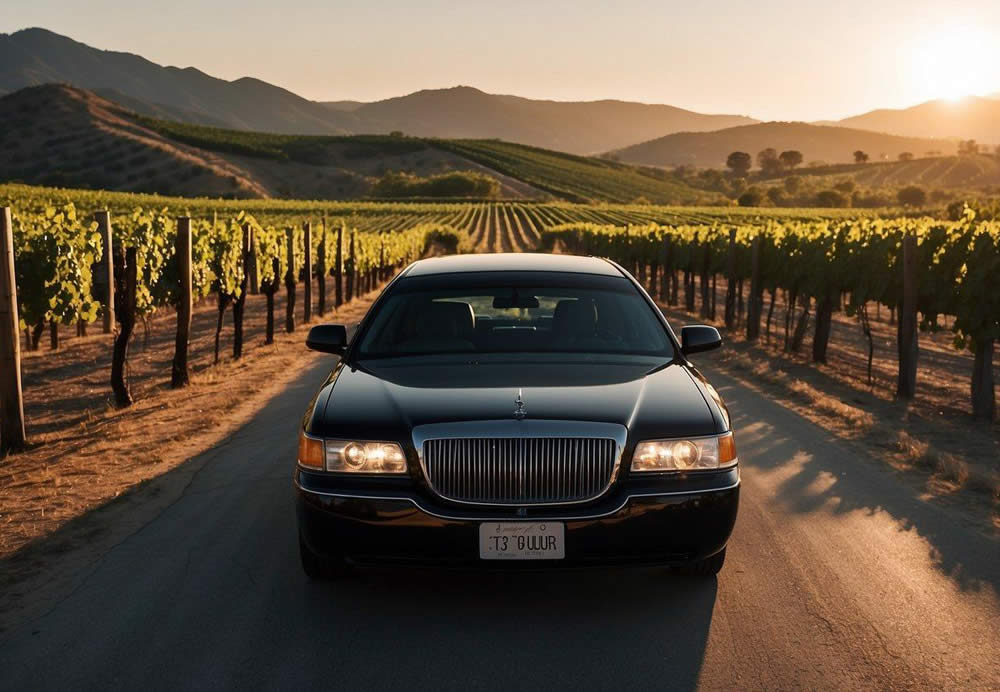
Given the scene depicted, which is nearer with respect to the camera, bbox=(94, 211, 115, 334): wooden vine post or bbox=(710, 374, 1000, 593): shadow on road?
bbox=(710, 374, 1000, 593): shadow on road

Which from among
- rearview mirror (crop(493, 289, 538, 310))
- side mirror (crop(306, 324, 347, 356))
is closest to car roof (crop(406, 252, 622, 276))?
rearview mirror (crop(493, 289, 538, 310))

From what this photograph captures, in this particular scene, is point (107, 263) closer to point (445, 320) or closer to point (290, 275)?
point (445, 320)

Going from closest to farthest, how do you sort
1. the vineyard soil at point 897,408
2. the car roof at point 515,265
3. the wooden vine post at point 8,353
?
the car roof at point 515,265, the vineyard soil at point 897,408, the wooden vine post at point 8,353

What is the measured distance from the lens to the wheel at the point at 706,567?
16.9ft

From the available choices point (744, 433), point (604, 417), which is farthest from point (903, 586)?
point (744, 433)

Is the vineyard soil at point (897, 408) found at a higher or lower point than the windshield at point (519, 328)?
lower

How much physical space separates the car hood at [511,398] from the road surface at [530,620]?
2.67ft

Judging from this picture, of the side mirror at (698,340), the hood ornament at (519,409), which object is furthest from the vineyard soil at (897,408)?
the hood ornament at (519,409)

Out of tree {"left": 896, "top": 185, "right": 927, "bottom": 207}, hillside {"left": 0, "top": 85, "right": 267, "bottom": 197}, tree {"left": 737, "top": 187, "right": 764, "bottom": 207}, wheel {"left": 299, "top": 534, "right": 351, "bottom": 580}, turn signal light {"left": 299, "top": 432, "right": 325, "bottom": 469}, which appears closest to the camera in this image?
turn signal light {"left": 299, "top": 432, "right": 325, "bottom": 469}

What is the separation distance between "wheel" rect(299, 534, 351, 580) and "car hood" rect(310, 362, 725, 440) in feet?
2.06

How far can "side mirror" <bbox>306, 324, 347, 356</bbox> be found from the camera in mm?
5980

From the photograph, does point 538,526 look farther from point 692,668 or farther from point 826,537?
point 826,537

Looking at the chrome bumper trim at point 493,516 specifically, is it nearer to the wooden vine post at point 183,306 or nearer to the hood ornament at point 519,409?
the hood ornament at point 519,409

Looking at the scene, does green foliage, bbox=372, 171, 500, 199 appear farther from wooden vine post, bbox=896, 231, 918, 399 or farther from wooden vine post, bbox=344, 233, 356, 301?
wooden vine post, bbox=896, 231, 918, 399
